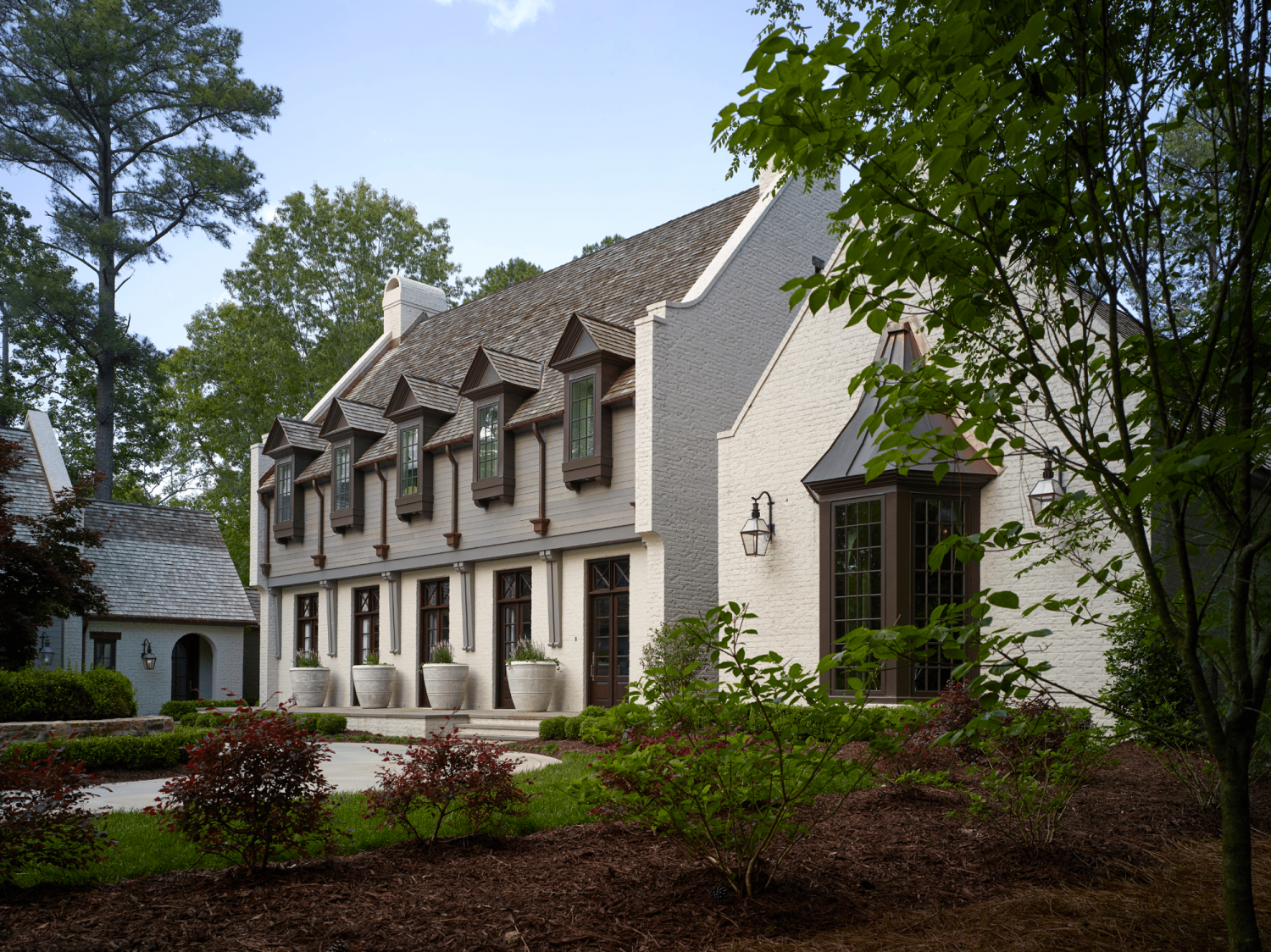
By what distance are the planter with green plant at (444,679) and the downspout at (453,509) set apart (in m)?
→ 2.17

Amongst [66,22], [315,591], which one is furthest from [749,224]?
[66,22]

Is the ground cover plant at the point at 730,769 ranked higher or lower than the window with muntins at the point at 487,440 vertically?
lower

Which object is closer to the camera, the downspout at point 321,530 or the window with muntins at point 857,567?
the window with muntins at point 857,567

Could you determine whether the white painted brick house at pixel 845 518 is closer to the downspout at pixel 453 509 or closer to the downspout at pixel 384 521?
the downspout at pixel 453 509

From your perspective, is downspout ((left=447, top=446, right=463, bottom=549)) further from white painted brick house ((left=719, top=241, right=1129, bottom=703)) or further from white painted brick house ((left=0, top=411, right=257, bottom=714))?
white painted brick house ((left=0, top=411, right=257, bottom=714))

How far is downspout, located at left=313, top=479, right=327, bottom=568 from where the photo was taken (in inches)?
966

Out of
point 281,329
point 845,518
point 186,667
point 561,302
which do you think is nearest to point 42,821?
point 845,518

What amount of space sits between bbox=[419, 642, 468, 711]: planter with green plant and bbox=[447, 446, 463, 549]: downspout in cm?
217

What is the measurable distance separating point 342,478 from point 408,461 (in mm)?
2697

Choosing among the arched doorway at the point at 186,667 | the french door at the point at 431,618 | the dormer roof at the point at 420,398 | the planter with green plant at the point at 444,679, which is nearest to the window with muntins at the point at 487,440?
the dormer roof at the point at 420,398

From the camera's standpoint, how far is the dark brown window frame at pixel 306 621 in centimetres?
2564

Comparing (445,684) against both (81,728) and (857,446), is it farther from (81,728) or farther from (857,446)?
(857,446)

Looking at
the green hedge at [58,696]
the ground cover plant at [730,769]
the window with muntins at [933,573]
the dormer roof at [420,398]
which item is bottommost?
the green hedge at [58,696]

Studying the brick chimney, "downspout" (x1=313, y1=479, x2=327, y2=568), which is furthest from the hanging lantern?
the brick chimney
